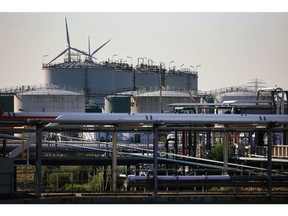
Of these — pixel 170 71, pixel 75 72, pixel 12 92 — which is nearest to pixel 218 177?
pixel 12 92

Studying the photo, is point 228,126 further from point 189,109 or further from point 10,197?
point 189,109

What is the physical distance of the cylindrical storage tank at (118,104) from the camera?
103 metres

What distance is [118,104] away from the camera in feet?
339

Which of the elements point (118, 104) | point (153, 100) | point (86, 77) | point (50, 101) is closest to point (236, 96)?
point (153, 100)

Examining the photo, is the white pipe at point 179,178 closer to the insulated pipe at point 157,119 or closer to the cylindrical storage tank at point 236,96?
the insulated pipe at point 157,119

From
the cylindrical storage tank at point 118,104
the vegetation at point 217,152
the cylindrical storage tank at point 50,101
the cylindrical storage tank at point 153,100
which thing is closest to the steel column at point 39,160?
the vegetation at point 217,152

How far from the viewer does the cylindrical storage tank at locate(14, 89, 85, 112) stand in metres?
95.2

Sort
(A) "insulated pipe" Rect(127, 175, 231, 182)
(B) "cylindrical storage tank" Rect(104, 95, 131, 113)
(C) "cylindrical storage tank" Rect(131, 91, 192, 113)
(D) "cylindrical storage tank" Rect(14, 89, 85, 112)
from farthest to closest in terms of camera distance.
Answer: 1. (B) "cylindrical storage tank" Rect(104, 95, 131, 113)
2. (D) "cylindrical storage tank" Rect(14, 89, 85, 112)
3. (C) "cylindrical storage tank" Rect(131, 91, 192, 113)
4. (A) "insulated pipe" Rect(127, 175, 231, 182)

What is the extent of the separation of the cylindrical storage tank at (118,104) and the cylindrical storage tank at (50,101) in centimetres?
640

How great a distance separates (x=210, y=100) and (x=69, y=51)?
109 ft

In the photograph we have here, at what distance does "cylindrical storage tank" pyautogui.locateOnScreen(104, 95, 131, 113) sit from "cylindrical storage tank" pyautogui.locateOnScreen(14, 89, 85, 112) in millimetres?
6400

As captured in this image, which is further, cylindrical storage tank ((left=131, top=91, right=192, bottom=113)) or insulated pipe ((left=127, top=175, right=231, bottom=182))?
cylindrical storage tank ((left=131, top=91, right=192, bottom=113))

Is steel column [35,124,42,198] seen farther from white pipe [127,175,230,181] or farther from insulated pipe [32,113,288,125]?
white pipe [127,175,230,181]

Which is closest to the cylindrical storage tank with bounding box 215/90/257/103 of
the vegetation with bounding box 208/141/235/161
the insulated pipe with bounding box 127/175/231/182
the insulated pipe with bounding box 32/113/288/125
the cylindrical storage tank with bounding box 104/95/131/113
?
the cylindrical storage tank with bounding box 104/95/131/113
